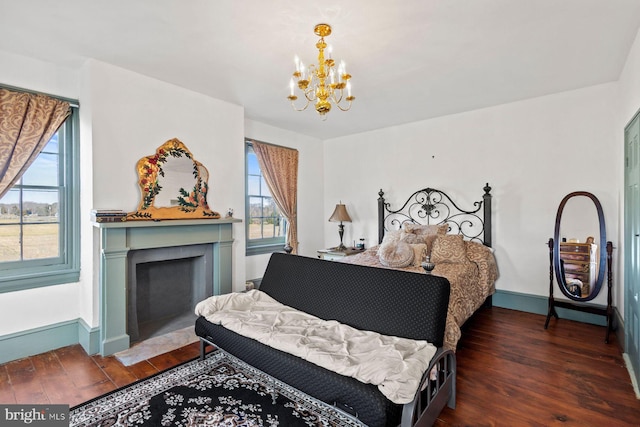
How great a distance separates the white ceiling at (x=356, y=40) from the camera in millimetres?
2076

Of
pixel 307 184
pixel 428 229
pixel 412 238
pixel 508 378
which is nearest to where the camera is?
pixel 508 378

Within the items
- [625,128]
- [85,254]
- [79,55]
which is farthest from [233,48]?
[625,128]

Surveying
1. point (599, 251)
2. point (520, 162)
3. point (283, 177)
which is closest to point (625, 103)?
point (520, 162)

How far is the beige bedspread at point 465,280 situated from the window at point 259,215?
1.46m

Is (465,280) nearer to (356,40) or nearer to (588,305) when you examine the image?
(588,305)

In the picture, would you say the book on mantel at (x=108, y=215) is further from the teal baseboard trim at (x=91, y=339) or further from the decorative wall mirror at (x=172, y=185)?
the teal baseboard trim at (x=91, y=339)

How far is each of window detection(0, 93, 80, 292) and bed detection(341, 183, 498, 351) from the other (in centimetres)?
297

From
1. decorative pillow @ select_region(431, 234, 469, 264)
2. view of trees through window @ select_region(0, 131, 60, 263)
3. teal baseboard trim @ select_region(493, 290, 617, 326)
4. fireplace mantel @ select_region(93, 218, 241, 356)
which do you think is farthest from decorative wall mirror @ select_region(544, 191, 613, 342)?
view of trees through window @ select_region(0, 131, 60, 263)

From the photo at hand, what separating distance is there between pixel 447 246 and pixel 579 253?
4.36 feet

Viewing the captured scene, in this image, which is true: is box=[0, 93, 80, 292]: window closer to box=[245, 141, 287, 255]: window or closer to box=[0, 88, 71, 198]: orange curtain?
box=[0, 88, 71, 198]: orange curtain

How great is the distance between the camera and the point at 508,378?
7.82ft

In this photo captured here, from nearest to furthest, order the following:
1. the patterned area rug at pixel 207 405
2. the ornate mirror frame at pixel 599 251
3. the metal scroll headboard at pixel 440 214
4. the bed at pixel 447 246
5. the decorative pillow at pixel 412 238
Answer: the patterned area rug at pixel 207 405 → the bed at pixel 447 246 → the ornate mirror frame at pixel 599 251 → the decorative pillow at pixel 412 238 → the metal scroll headboard at pixel 440 214

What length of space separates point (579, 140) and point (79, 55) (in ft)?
16.9

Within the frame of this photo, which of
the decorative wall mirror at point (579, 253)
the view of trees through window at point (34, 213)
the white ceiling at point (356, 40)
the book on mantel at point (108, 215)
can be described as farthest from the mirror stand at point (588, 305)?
the view of trees through window at point (34, 213)
